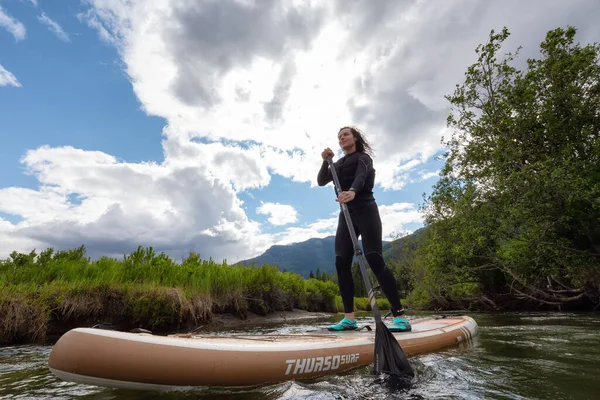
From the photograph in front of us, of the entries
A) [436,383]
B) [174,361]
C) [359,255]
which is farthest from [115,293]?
[436,383]

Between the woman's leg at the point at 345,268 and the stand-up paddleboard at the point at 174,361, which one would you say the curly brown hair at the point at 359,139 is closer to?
the woman's leg at the point at 345,268

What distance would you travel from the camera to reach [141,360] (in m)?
2.33

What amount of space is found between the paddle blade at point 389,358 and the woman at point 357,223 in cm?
120

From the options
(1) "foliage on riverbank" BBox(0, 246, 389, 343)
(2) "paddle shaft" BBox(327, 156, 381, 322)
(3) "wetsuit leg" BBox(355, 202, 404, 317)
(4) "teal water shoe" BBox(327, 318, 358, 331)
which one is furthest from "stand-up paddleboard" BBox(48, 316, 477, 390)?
(1) "foliage on riverbank" BBox(0, 246, 389, 343)

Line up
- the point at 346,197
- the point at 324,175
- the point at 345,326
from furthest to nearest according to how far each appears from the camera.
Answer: the point at 324,175, the point at 345,326, the point at 346,197

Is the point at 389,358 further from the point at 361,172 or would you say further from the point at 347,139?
the point at 347,139

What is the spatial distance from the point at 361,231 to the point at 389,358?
1.88 metres

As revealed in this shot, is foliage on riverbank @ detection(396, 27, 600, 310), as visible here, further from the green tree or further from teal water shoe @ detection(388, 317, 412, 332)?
teal water shoe @ detection(388, 317, 412, 332)

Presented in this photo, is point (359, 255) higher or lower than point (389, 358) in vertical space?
higher

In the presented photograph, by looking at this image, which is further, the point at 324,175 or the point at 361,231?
the point at 324,175

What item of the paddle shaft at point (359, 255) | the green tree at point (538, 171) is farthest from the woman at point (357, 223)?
the green tree at point (538, 171)

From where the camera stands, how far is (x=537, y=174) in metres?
12.8

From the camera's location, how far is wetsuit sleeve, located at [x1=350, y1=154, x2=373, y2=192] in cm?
441

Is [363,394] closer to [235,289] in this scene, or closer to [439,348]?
[439,348]
